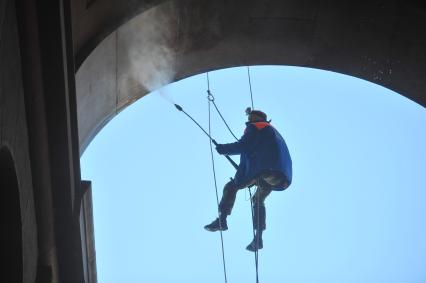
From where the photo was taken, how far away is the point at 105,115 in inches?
303

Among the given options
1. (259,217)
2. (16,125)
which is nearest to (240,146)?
(259,217)

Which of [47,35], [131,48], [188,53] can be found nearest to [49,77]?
[47,35]

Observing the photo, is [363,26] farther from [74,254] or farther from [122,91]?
[74,254]

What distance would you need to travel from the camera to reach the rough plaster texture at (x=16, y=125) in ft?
13.3

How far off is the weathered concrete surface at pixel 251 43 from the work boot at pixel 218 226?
2.32m

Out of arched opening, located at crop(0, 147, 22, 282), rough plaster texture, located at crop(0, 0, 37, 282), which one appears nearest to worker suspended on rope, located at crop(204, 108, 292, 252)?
rough plaster texture, located at crop(0, 0, 37, 282)

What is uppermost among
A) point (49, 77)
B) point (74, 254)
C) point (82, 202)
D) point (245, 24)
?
point (245, 24)

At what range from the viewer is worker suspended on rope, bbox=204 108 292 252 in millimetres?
8953

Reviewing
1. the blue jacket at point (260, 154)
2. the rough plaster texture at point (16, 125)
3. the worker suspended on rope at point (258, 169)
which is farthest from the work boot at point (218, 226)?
the rough plaster texture at point (16, 125)

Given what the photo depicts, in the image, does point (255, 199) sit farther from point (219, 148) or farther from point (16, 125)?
point (16, 125)

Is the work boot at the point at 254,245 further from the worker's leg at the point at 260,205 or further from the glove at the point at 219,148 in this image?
the glove at the point at 219,148

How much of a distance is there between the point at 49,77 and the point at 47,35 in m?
0.39

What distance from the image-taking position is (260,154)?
9.01 m

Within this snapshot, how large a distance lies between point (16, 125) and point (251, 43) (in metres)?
3.90
